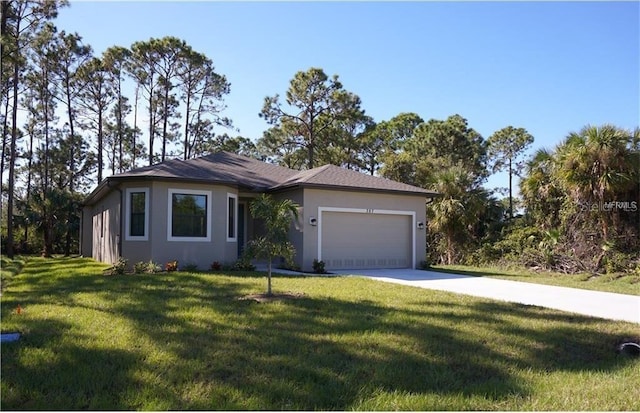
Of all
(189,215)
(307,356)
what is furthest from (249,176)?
(307,356)

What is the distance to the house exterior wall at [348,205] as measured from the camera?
47.8 feet

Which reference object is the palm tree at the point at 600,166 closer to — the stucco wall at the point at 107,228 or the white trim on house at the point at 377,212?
the white trim on house at the point at 377,212

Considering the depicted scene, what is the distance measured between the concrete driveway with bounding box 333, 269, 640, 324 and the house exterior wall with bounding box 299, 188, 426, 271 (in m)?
2.41

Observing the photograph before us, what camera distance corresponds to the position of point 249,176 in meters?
16.7

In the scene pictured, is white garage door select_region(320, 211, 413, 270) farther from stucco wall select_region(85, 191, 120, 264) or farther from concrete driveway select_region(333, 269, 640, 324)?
stucco wall select_region(85, 191, 120, 264)

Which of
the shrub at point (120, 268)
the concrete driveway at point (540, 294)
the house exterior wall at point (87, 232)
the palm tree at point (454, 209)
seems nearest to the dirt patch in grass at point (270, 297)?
the concrete driveway at point (540, 294)

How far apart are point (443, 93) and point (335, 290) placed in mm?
8018

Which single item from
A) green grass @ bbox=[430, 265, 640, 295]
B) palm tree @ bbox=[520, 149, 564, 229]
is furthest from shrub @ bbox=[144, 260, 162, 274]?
palm tree @ bbox=[520, 149, 564, 229]

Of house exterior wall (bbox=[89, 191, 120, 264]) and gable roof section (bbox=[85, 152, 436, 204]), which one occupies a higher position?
gable roof section (bbox=[85, 152, 436, 204])

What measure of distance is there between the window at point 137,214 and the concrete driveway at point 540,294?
6.87 m

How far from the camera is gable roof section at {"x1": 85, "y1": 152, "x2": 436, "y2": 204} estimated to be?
1385 cm

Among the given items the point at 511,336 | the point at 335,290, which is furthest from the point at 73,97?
the point at 511,336

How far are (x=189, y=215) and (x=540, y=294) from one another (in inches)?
372

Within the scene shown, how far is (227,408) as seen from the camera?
3691 mm
